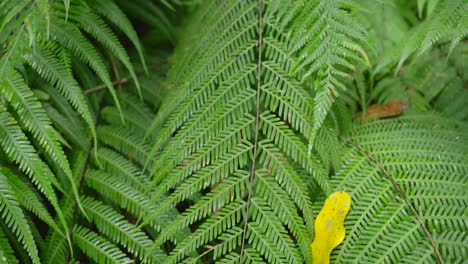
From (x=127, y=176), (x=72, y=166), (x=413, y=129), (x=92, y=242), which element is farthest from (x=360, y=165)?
(x=72, y=166)

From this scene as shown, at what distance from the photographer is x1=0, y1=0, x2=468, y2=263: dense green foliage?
52.4 inches

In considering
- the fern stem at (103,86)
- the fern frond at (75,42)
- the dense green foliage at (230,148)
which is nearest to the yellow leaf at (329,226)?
the dense green foliage at (230,148)

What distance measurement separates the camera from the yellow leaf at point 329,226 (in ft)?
4.40

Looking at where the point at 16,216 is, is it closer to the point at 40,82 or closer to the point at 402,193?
the point at 40,82

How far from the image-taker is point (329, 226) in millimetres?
1359

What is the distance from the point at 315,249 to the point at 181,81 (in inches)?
31.0

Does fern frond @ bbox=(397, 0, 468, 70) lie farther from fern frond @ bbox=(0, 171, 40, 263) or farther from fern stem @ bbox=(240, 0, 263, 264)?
fern frond @ bbox=(0, 171, 40, 263)

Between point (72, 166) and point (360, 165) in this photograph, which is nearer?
point (360, 165)

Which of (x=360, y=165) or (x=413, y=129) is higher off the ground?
(x=413, y=129)

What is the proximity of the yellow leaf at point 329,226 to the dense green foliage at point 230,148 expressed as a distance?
0.03 meters

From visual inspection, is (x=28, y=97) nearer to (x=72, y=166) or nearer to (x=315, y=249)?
(x=72, y=166)

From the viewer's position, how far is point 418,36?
153 cm

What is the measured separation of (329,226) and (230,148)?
38cm

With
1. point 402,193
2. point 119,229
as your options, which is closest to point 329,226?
point 402,193
